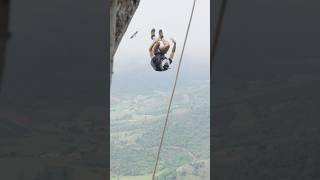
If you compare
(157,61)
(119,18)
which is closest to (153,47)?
(157,61)

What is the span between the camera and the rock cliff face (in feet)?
6.48

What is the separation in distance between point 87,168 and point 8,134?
1.71 feet

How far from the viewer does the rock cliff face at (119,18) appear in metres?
1.97

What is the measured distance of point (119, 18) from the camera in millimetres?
2068
